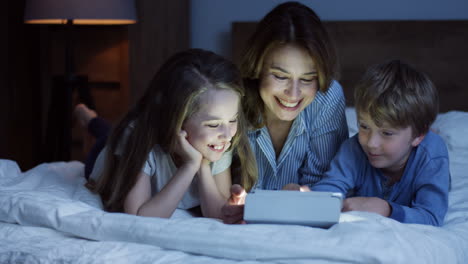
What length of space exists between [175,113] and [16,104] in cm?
222

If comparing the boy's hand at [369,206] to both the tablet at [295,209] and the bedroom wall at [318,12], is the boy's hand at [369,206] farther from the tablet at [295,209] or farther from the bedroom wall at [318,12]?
the bedroom wall at [318,12]

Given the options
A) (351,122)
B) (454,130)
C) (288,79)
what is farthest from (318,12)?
(288,79)

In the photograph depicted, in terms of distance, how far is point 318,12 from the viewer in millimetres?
2982

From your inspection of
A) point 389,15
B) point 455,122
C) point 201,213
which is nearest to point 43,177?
point 201,213

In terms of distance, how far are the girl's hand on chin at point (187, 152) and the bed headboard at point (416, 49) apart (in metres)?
1.59

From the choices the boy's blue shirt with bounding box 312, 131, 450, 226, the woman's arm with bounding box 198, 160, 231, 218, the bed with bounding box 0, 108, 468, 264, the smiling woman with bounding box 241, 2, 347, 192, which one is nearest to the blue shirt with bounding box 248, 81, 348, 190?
the smiling woman with bounding box 241, 2, 347, 192

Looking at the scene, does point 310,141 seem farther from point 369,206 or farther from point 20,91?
point 20,91

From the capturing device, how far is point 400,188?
4.62ft

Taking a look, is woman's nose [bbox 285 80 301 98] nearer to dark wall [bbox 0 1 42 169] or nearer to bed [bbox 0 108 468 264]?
bed [bbox 0 108 468 264]

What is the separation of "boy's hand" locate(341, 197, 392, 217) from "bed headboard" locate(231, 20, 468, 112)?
1.58 metres

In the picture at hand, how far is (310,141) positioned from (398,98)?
0.34m

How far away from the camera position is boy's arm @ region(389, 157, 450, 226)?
4.09 ft

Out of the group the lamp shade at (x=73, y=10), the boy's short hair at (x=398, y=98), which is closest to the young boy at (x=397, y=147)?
the boy's short hair at (x=398, y=98)

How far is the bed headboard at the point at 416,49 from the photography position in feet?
9.07
